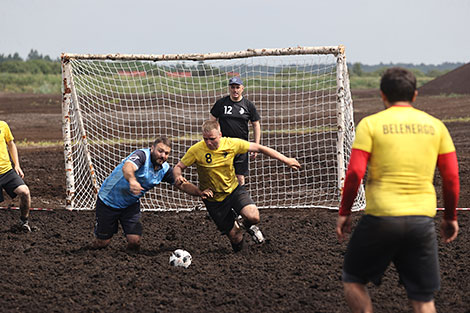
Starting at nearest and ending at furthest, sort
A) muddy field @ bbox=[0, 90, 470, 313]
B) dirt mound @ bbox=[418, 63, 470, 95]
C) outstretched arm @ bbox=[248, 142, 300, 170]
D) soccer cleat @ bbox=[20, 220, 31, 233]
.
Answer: muddy field @ bbox=[0, 90, 470, 313] < outstretched arm @ bbox=[248, 142, 300, 170] < soccer cleat @ bbox=[20, 220, 31, 233] < dirt mound @ bbox=[418, 63, 470, 95]

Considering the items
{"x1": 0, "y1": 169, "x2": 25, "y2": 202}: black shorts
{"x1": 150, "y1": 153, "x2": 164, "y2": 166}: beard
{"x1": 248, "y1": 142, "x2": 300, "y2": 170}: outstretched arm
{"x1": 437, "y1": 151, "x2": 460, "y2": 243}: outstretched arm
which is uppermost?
{"x1": 437, "y1": 151, "x2": 460, "y2": 243}: outstretched arm

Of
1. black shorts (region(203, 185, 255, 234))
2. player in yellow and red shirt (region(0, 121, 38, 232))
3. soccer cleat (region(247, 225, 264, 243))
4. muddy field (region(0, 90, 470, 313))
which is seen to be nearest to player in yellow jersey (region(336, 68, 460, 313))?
muddy field (region(0, 90, 470, 313))

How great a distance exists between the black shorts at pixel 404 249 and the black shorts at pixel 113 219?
418 cm

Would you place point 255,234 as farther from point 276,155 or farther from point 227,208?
point 276,155

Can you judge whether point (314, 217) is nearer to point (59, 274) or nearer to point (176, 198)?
point (176, 198)

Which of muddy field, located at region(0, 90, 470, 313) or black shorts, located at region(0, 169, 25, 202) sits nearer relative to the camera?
muddy field, located at region(0, 90, 470, 313)

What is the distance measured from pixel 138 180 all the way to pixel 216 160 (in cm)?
96

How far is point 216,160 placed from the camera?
297 inches

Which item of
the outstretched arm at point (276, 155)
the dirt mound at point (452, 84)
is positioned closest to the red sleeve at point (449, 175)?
the outstretched arm at point (276, 155)

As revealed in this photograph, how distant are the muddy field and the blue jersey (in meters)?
0.68

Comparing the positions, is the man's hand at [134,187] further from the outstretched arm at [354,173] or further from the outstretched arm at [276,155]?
the outstretched arm at [354,173]

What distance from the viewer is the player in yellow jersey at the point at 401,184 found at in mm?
4191

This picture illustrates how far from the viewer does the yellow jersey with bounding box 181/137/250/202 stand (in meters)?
7.49

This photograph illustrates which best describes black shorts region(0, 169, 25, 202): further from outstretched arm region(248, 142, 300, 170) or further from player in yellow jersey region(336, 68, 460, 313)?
player in yellow jersey region(336, 68, 460, 313)
